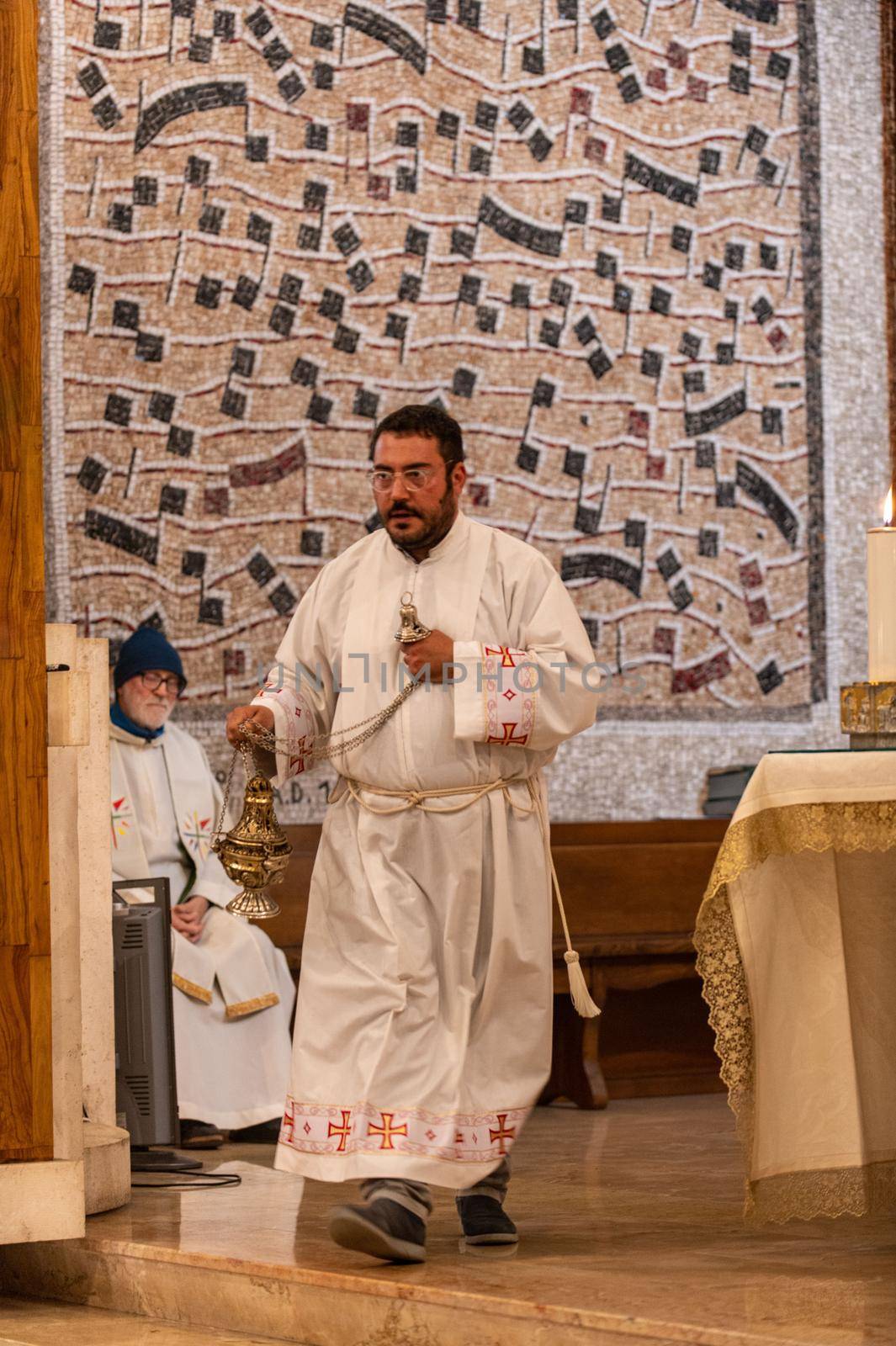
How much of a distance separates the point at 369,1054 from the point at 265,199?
4.52m

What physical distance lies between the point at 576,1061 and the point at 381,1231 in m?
3.11

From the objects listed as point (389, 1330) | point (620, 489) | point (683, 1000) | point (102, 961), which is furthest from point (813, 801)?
point (620, 489)

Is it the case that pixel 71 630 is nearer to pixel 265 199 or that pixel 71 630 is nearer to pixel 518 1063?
pixel 518 1063

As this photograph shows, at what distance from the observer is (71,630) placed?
4531 millimetres

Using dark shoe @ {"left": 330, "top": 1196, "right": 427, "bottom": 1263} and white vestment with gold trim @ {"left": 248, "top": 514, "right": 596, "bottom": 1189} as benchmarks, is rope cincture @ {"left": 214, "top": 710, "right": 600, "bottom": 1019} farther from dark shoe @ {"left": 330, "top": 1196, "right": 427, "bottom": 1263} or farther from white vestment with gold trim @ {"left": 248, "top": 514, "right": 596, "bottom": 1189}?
dark shoe @ {"left": 330, "top": 1196, "right": 427, "bottom": 1263}

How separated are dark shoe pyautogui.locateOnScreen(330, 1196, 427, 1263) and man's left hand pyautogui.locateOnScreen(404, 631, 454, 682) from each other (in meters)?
1.12

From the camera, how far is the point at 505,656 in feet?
13.3

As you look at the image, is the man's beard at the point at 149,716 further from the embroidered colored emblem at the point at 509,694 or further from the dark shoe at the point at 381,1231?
the dark shoe at the point at 381,1231

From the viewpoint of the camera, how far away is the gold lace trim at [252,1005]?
19.8 feet

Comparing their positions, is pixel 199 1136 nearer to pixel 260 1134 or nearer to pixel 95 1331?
pixel 260 1134

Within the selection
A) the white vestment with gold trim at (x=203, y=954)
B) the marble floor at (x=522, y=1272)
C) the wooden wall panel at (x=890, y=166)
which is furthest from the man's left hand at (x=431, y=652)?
the wooden wall panel at (x=890, y=166)

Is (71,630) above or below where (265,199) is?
below

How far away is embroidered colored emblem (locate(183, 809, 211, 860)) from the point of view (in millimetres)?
6453

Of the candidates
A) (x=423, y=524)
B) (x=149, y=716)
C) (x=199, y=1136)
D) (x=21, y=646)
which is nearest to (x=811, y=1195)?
(x=423, y=524)
